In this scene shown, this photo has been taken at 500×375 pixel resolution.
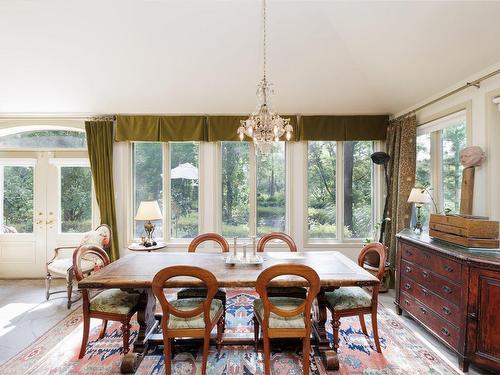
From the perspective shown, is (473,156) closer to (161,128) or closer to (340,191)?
(340,191)

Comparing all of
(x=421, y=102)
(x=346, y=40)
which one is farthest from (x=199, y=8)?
(x=421, y=102)

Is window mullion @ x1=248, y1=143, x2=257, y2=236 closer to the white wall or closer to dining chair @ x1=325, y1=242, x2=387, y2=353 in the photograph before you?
dining chair @ x1=325, y1=242, x2=387, y2=353

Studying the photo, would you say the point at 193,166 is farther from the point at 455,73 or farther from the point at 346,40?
the point at 455,73

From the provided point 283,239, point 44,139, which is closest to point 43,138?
point 44,139

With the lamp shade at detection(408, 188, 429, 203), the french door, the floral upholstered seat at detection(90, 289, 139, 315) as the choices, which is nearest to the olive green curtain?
the french door

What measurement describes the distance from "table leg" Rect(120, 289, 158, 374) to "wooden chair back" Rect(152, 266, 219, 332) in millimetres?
473

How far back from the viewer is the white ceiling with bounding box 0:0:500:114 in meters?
2.53

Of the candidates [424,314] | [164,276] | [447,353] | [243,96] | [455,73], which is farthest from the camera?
[243,96]

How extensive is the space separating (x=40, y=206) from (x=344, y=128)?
16.5 ft

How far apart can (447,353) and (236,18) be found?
384 centimetres

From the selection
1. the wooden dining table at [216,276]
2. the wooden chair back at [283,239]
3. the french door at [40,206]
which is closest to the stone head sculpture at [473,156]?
the wooden dining table at [216,276]

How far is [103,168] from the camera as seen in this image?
13.3 ft

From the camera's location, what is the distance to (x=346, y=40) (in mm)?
2932

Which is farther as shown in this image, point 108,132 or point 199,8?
point 108,132
